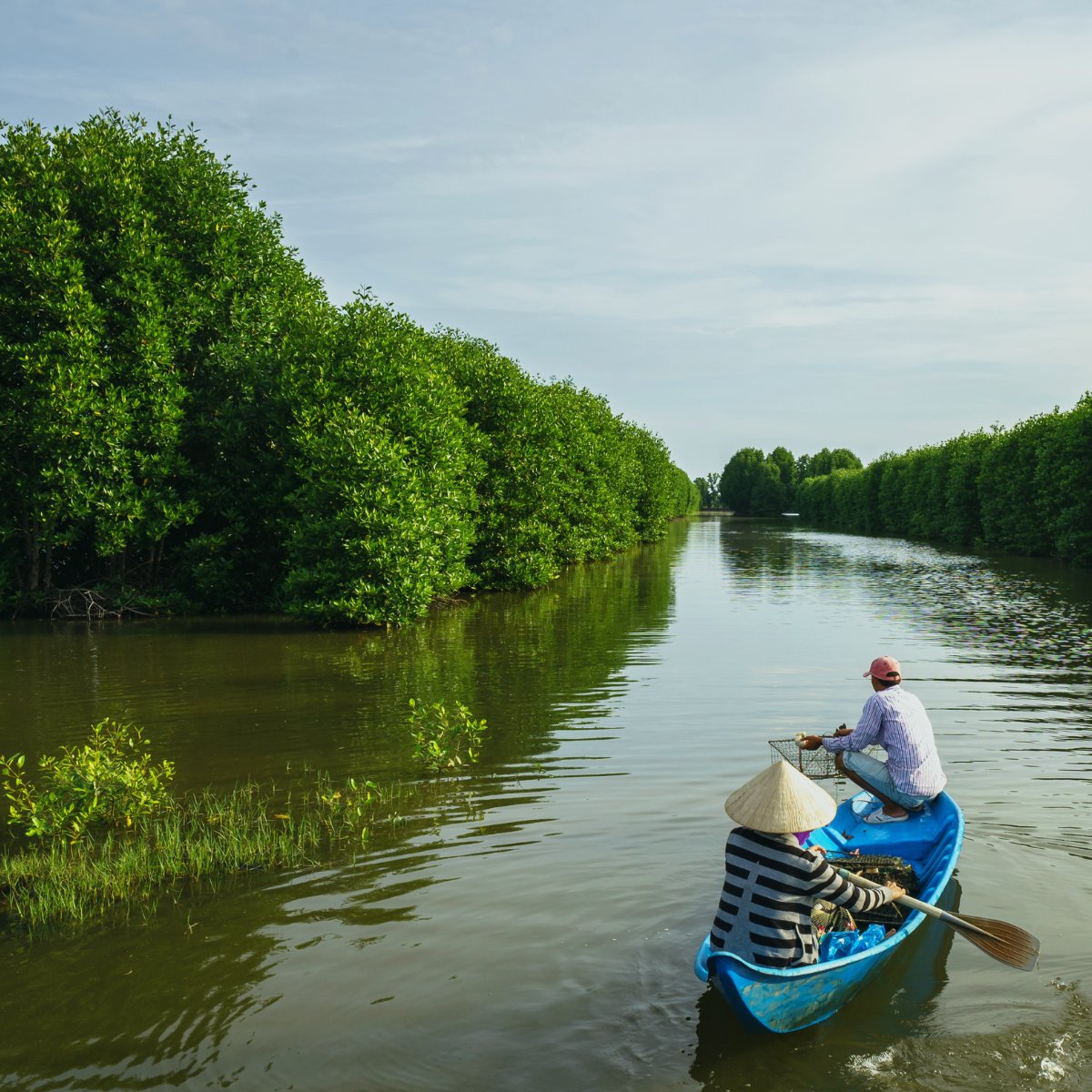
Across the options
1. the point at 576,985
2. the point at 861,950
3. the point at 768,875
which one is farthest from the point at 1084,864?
the point at 576,985

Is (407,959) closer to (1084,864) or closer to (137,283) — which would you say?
(1084,864)

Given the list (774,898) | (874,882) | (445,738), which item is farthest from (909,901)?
(445,738)

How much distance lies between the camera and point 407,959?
7.43m

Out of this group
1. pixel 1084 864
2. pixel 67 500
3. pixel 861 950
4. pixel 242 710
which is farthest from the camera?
pixel 67 500

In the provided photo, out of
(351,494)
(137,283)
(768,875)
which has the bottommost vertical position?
(768,875)

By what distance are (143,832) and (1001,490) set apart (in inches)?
2472

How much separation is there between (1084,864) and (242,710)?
12.9 m

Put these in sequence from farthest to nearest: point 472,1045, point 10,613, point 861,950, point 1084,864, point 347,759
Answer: point 10,613, point 347,759, point 1084,864, point 861,950, point 472,1045

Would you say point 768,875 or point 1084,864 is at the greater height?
point 768,875

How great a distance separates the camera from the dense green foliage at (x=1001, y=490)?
4850 centimetres

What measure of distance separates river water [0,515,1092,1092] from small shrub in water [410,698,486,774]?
44 cm

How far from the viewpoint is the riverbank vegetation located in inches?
336

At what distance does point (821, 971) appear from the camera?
20.6 feet

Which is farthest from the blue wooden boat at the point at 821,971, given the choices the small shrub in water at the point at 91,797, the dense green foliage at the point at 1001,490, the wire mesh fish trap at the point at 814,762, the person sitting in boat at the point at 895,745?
the dense green foliage at the point at 1001,490
